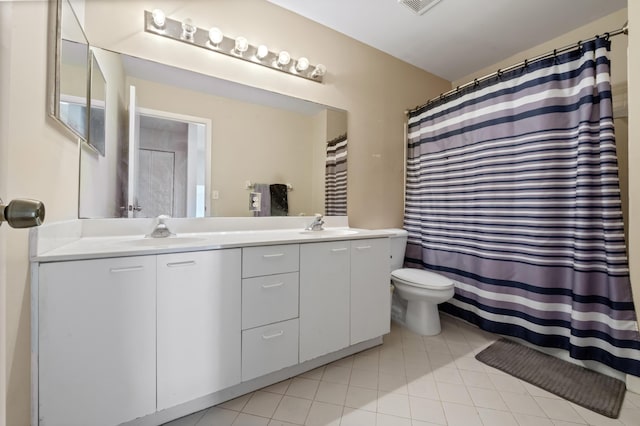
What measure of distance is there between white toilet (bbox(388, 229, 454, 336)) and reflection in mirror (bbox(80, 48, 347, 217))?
2.67ft

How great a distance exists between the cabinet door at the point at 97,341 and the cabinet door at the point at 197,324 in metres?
0.04

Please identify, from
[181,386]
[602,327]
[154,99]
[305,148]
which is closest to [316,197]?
[305,148]

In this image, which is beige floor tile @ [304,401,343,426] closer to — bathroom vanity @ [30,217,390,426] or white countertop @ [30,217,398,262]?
bathroom vanity @ [30,217,390,426]

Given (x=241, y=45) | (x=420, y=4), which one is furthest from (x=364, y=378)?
(x=420, y=4)

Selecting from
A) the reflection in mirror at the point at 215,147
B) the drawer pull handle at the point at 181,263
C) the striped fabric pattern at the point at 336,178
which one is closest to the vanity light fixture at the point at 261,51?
the reflection in mirror at the point at 215,147

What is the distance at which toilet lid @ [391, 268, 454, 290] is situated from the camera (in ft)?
5.98

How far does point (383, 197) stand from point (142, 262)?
6.21 ft

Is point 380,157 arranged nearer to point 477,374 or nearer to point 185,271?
point 477,374

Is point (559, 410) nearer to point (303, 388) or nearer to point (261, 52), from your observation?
point (303, 388)

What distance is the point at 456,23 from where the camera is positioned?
198 cm

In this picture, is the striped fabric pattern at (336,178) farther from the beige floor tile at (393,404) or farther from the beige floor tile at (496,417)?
the beige floor tile at (496,417)

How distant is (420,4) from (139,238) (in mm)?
2212

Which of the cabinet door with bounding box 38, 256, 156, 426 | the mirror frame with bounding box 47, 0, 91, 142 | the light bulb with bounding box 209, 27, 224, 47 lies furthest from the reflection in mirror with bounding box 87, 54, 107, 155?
the cabinet door with bounding box 38, 256, 156, 426

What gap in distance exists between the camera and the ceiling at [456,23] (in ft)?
5.95
